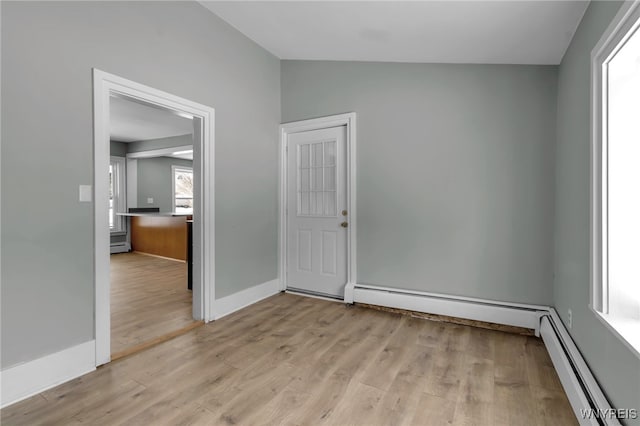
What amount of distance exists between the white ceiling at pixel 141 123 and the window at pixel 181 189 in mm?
1702

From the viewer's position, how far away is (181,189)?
936cm

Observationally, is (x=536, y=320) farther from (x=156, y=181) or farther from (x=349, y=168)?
(x=156, y=181)

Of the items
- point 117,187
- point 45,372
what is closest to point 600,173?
point 45,372

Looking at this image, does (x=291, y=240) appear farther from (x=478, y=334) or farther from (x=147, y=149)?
(x=147, y=149)

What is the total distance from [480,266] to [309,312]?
1.76 meters

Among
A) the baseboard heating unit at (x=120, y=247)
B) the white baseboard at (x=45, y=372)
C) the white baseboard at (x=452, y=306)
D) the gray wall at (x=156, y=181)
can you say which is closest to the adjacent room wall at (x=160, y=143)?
the gray wall at (x=156, y=181)

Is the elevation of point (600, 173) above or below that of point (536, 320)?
above

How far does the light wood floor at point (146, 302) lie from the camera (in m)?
2.78

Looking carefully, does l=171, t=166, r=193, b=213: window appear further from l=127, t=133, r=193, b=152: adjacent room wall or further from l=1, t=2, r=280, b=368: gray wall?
l=1, t=2, r=280, b=368: gray wall

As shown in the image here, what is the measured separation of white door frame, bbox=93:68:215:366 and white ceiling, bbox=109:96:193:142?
1.97 meters

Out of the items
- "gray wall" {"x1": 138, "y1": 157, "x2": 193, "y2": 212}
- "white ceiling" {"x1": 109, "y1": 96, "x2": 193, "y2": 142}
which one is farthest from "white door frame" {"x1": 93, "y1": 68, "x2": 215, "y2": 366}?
"gray wall" {"x1": 138, "y1": 157, "x2": 193, "y2": 212}

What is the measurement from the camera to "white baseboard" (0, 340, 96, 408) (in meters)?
1.82

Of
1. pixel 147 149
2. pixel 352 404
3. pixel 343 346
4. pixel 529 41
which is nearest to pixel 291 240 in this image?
pixel 343 346

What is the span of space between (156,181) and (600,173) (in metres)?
8.96
